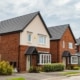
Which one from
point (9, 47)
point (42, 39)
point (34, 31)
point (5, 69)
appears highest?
point (34, 31)

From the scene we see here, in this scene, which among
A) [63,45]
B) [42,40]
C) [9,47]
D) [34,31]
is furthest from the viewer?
[63,45]

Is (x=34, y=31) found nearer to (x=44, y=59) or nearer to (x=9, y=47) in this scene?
(x=9, y=47)

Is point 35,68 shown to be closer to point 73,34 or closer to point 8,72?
point 8,72

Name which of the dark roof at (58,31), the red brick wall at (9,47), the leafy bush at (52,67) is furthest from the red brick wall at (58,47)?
the red brick wall at (9,47)

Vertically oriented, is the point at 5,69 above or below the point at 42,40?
below

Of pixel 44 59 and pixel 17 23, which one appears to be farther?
pixel 44 59

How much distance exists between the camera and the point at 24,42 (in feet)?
119

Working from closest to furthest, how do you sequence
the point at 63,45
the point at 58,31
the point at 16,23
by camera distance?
the point at 16,23, the point at 63,45, the point at 58,31

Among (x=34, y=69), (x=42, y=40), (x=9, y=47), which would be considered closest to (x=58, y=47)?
(x=42, y=40)

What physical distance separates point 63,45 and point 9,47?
15.1m

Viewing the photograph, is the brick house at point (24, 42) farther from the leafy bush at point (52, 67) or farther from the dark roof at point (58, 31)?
the dark roof at point (58, 31)

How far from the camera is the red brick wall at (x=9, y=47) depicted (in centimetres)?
3594

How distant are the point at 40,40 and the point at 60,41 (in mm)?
8158

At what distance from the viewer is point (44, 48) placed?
4094 cm
